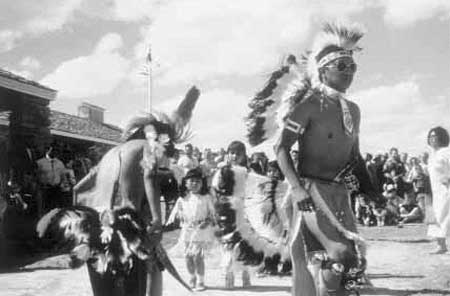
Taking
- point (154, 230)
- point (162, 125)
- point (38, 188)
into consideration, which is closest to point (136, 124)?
point (162, 125)

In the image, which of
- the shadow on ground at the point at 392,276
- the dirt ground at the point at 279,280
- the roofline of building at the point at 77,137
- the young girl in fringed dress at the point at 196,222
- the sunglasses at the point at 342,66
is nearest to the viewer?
the sunglasses at the point at 342,66

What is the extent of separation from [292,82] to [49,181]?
25.9 ft

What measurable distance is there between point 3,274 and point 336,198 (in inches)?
184

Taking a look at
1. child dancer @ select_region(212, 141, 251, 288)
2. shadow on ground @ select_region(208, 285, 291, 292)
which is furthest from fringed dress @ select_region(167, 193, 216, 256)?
shadow on ground @ select_region(208, 285, 291, 292)

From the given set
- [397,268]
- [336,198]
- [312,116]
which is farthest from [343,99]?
[397,268]

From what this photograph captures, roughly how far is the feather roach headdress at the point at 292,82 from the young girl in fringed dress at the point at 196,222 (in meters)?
2.54

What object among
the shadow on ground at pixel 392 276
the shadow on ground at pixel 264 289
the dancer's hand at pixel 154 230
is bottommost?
the shadow on ground at pixel 264 289

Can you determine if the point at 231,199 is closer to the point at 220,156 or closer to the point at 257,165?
the point at 257,165

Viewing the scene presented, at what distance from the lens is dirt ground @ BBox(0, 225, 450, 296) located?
609cm

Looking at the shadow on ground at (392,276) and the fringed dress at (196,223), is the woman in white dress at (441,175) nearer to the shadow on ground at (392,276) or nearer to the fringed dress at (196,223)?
the shadow on ground at (392,276)

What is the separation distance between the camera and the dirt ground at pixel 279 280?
609 centimetres

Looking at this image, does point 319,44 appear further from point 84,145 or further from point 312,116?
point 84,145

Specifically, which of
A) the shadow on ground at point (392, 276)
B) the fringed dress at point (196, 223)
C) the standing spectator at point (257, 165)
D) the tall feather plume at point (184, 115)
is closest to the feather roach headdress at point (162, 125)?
the tall feather plume at point (184, 115)

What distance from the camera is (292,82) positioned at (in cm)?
397
